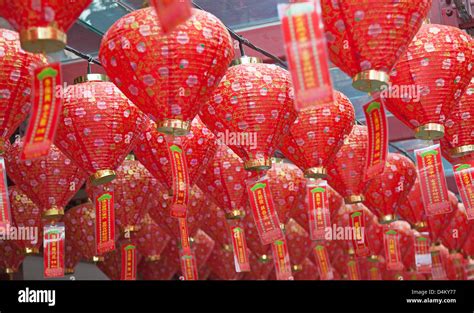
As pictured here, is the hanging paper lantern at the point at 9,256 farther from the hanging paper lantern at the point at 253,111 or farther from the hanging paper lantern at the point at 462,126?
the hanging paper lantern at the point at 462,126

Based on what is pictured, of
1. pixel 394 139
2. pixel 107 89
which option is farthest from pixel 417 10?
pixel 394 139

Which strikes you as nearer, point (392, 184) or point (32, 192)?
point (32, 192)

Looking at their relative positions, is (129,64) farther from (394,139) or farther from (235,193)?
(394,139)

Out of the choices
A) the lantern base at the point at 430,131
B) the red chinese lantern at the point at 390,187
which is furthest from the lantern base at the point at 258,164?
the red chinese lantern at the point at 390,187

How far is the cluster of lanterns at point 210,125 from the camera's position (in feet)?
12.3

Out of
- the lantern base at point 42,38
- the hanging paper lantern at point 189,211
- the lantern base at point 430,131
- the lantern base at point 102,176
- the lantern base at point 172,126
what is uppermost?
the lantern base at point 42,38

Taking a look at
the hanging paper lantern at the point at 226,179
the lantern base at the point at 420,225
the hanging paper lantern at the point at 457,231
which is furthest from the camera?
the hanging paper lantern at the point at 457,231

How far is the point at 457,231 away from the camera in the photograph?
26.0ft

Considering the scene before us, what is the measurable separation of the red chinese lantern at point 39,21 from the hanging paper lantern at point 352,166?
8.99ft

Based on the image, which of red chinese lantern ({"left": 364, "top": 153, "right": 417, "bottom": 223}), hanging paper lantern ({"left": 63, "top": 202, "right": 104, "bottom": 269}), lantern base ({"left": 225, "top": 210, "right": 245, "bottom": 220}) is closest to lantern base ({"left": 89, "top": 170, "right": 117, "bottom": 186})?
lantern base ({"left": 225, "top": 210, "right": 245, "bottom": 220})

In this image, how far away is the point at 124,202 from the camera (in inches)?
225

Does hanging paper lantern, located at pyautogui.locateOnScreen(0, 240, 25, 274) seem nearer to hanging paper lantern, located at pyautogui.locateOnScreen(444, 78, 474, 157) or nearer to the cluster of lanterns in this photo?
the cluster of lanterns

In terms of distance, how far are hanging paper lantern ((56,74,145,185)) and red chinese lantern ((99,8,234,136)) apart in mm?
460

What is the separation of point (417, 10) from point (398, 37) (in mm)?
152
